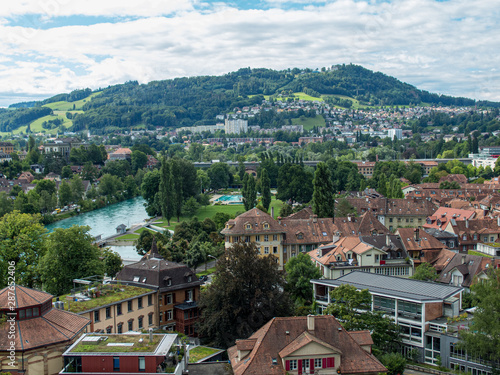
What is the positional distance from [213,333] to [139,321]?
4.31m

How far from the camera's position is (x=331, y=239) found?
158 ft

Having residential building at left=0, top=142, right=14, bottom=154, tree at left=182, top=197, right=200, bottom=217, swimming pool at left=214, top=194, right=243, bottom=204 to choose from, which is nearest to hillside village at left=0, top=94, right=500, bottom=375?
tree at left=182, top=197, right=200, bottom=217

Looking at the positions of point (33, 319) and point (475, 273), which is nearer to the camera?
point (33, 319)

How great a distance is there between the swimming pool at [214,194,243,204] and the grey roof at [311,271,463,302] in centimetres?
5953

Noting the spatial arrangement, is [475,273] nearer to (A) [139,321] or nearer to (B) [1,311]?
(A) [139,321]

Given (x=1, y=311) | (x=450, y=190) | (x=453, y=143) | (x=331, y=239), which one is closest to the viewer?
(x=1, y=311)

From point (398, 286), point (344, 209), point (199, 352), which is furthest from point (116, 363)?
point (344, 209)

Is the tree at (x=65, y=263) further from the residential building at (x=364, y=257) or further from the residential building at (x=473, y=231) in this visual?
the residential building at (x=473, y=231)

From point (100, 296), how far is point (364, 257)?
19456 millimetres

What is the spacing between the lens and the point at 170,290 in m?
33.0

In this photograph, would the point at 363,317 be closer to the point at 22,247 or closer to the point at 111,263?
the point at 111,263

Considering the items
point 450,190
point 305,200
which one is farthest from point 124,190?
point 450,190

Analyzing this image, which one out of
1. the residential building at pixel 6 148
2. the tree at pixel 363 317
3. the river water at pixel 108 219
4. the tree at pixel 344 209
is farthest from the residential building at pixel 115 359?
the residential building at pixel 6 148

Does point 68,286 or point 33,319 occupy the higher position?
point 33,319
